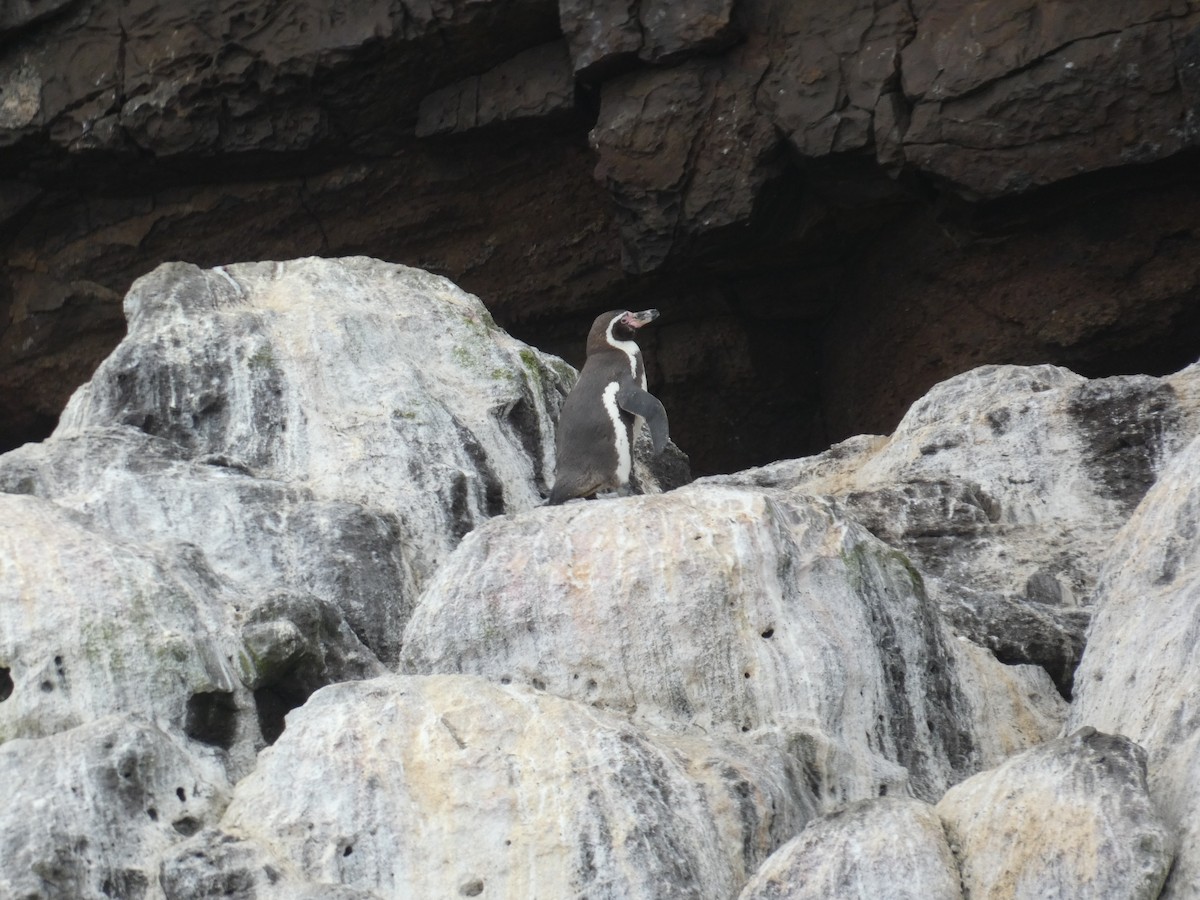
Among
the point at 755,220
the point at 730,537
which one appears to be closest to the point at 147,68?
the point at 755,220

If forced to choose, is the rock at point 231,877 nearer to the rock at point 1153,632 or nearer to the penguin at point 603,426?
the rock at point 1153,632

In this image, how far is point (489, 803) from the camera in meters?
5.04

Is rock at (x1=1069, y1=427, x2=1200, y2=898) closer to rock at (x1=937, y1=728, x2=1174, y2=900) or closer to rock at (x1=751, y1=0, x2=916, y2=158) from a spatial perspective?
rock at (x1=937, y1=728, x2=1174, y2=900)

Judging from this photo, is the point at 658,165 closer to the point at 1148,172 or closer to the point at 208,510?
the point at 1148,172

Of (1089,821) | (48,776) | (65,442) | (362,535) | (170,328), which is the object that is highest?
(170,328)

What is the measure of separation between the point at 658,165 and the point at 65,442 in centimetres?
492

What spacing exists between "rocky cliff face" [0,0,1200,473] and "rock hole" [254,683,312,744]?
5.92 m

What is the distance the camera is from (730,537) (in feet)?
20.3

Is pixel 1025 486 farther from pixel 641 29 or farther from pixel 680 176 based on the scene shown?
pixel 641 29

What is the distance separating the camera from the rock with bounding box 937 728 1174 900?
4.28 meters

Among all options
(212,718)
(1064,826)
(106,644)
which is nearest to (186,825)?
(212,718)

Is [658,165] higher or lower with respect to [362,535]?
higher

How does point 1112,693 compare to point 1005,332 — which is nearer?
point 1112,693

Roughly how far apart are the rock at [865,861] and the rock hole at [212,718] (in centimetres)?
214
